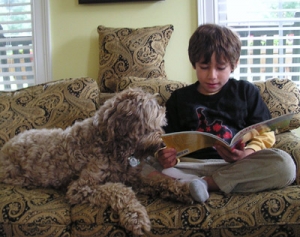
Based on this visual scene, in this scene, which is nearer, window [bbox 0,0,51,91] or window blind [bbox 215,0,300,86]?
window blind [bbox 215,0,300,86]

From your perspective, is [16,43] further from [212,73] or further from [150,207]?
[150,207]

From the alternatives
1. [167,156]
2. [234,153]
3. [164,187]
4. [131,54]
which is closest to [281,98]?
[234,153]

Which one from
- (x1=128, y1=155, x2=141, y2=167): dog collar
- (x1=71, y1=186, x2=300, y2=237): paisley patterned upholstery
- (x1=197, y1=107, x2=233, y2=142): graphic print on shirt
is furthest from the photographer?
(x1=197, y1=107, x2=233, y2=142): graphic print on shirt

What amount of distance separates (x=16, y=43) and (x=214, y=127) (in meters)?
2.38

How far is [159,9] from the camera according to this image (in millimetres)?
3184

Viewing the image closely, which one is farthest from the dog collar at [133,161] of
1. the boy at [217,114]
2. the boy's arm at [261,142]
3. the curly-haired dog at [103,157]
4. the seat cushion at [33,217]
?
the boy's arm at [261,142]

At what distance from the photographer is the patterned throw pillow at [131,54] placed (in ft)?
9.64

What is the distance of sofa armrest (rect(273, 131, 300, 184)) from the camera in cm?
187

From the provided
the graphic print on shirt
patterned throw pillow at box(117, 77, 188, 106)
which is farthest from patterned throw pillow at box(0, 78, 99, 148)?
the graphic print on shirt

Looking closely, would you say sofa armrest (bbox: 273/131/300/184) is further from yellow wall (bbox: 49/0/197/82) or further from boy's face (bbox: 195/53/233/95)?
yellow wall (bbox: 49/0/197/82)

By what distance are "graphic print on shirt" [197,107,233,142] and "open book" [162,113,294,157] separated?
298mm

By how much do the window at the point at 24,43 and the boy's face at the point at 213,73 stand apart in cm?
183

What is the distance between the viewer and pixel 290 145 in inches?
78.8

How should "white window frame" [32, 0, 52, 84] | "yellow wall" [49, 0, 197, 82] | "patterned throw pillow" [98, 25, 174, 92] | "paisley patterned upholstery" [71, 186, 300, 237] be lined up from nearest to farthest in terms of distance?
1. "paisley patterned upholstery" [71, 186, 300, 237]
2. "patterned throw pillow" [98, 25, 174, 92]
3. "yellow wall" [49, 0, 197, 82]
4. "white window frame" [32, 0, 52, 84]
